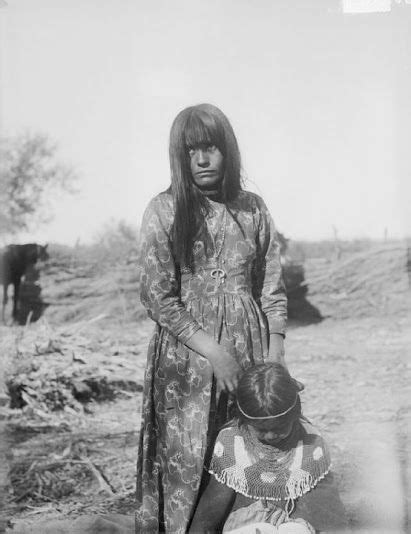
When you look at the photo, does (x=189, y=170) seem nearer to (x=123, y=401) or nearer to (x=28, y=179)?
(x=28, y=179)

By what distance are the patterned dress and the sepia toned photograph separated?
27mm

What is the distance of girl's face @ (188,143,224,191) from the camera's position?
254 cm

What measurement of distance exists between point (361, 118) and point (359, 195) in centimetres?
35

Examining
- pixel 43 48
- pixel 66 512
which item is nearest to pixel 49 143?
pixel 43 48

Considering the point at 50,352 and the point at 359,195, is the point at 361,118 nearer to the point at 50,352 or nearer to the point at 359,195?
the point at 359,195

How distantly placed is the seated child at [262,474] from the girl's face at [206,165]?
2.45 ft

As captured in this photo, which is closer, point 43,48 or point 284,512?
point 284,512

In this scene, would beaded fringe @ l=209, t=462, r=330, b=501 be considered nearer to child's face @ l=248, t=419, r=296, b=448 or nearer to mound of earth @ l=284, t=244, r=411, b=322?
child's face @ l=248, t=419, r=296, b=448

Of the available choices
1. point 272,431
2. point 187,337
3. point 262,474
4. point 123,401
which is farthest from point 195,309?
point 123,401

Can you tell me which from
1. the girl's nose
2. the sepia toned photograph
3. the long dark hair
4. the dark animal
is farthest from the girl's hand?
the dark animal

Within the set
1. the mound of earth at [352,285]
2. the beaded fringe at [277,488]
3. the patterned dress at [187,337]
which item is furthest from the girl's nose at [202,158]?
the beaded fringe at [277,488]

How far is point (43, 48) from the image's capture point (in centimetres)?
289

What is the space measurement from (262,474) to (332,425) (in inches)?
→ 24.1

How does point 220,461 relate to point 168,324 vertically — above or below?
below
